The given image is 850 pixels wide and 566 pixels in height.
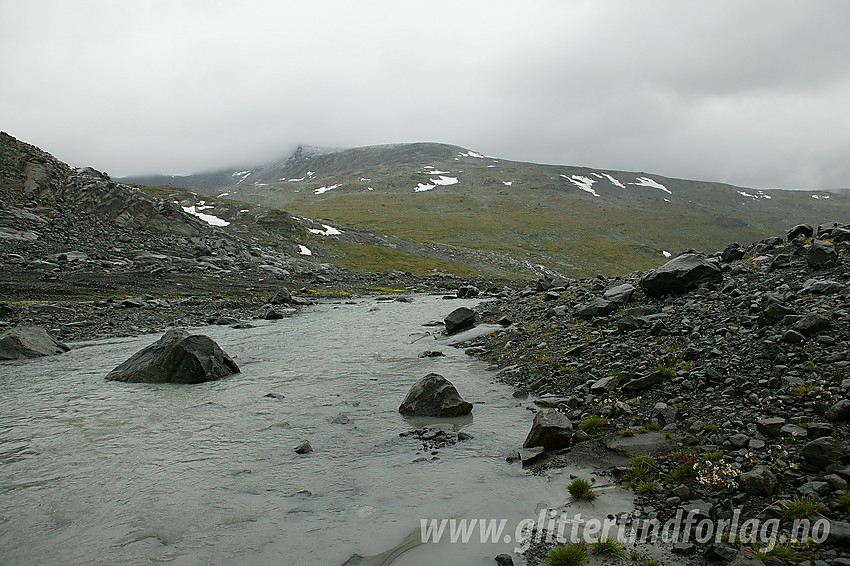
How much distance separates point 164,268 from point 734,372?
56437 millimetres

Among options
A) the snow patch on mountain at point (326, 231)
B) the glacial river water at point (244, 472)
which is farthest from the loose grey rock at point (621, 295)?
the snow patch on mountain at point (326, 231)

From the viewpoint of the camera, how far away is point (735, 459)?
8.16 meters

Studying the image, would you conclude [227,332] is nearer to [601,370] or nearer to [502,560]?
[601,370]

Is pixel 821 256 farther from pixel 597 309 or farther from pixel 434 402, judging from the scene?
pixel 434 402

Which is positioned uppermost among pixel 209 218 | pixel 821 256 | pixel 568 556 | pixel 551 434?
pixel 209 218

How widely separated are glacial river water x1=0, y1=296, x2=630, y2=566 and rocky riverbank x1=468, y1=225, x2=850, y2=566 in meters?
1.39

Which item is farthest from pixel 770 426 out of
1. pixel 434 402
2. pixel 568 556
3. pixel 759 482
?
pixel 434 402

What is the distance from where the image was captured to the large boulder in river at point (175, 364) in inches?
707

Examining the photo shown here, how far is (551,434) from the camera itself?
10.5m

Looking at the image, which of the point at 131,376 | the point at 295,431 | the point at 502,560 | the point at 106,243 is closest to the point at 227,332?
the point at 131,376

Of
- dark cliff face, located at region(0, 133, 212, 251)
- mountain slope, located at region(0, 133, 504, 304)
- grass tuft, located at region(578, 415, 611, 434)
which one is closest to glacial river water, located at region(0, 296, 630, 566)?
grass tuft, located at region(578, 415, 611, 434)

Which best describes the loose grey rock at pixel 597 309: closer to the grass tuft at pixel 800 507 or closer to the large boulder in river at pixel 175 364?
the grass tuft at pixel 800 507

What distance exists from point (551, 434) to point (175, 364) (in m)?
15.1

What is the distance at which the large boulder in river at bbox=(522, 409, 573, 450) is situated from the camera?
1048cm
